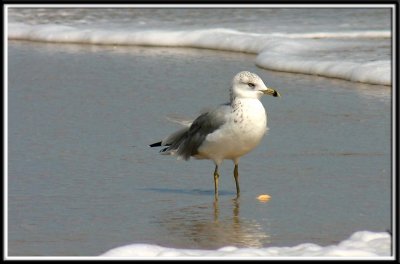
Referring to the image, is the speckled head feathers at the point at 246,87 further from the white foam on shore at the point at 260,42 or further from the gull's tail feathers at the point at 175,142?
the white foam on shore at the point at 260,42

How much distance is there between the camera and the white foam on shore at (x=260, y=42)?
14.5m

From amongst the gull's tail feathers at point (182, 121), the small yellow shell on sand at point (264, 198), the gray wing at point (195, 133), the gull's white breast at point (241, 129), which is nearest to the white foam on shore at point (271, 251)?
the small yellow shell on sand at point (264, 198)

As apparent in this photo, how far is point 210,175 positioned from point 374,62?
5609 millimetres

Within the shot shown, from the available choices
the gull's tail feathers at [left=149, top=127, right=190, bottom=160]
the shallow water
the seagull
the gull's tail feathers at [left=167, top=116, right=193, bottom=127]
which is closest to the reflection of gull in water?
the shallow water

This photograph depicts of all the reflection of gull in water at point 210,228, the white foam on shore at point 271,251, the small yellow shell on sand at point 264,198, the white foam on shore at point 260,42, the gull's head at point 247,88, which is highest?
the white foam on shore at point 260,42

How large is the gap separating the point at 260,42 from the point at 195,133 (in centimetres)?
853

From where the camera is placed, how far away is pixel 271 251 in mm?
7176

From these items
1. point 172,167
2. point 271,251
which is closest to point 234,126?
point 172,167

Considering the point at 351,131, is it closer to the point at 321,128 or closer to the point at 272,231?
the point at 321,128

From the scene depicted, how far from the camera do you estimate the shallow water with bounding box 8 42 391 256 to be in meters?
7.88

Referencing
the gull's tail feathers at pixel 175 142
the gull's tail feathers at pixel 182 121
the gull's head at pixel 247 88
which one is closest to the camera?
the gull's head at pixel 247 88

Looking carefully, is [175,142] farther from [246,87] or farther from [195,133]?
[246,87]

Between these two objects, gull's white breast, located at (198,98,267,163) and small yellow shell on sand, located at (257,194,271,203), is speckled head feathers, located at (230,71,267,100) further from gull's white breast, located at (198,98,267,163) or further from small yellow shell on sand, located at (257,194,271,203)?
small yellow shell on sand, located at (257,194,271,203)

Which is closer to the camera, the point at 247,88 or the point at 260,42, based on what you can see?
the point at 247,88
